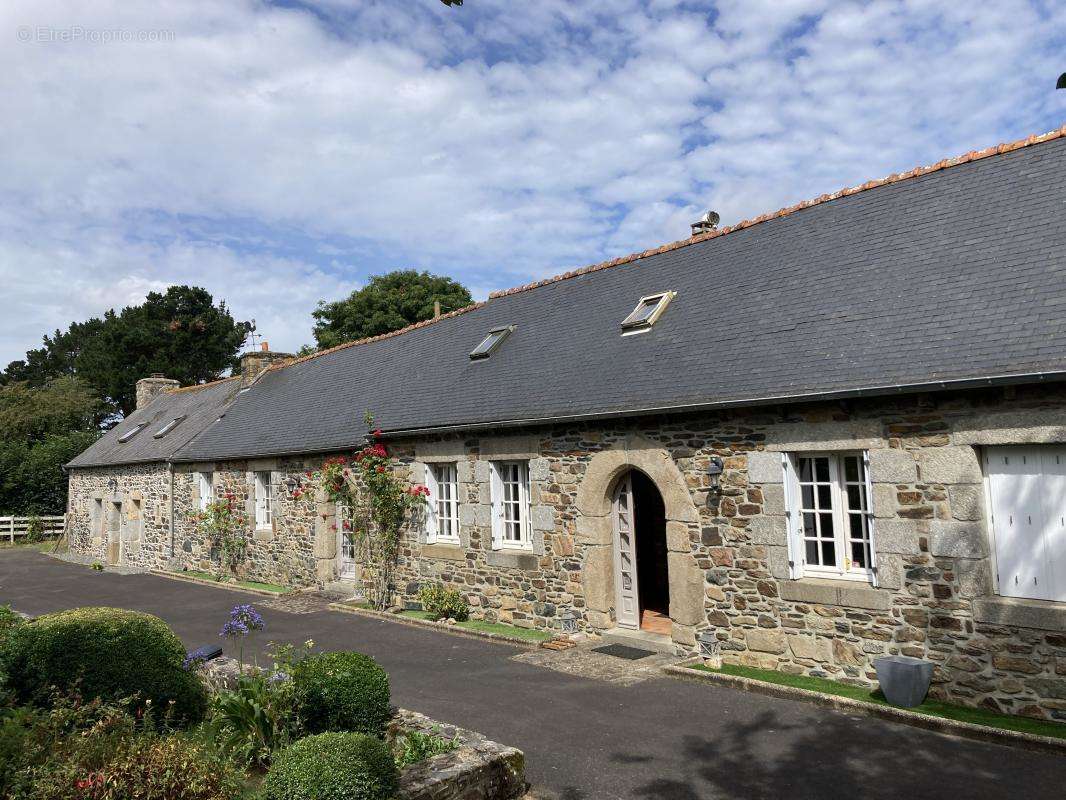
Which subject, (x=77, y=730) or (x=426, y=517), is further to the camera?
(x=426, y=517)

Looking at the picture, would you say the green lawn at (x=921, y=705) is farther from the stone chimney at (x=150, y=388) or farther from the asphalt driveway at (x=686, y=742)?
the stone chimney at (x=150, y=388)

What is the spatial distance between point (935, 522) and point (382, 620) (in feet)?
26.9

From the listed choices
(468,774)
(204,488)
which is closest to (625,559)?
(468,774)

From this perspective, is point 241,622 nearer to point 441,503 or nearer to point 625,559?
point 625,559

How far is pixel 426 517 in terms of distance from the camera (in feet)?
40.9

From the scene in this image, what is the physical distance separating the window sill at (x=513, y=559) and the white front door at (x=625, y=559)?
4.33ft

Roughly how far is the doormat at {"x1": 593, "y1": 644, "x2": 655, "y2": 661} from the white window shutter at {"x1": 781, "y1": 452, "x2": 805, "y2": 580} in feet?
7.23

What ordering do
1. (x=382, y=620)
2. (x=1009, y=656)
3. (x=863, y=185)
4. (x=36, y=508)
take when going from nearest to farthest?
(x=1009, y=656)
(x=863, y=185)
(x=382, y=620)
(x=36, y=508)

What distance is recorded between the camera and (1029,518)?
652cm

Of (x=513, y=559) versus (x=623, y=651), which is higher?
(x=513, y=559)

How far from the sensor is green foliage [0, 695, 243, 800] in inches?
161

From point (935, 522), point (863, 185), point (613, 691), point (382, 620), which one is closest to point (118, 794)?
point (613, 691)

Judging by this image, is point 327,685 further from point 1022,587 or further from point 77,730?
point 1022,587

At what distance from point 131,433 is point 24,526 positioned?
8.31m
